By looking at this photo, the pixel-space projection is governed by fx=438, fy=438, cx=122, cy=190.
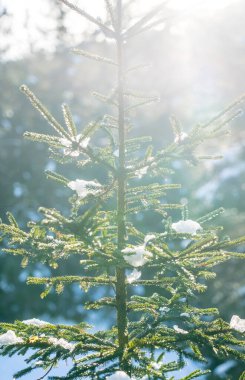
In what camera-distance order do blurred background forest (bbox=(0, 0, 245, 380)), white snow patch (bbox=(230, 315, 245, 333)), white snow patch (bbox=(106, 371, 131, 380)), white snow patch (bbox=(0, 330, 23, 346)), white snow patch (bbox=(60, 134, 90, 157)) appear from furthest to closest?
blurred background forest (bbox=(0, 0, 245, 380)), white snow patch (bbox=(60, 134, 90, 157)), white snow patch (bbox=(230, 315, 245, 333)), white snow patch (bbox=(0, 330, 23, 346)), white snow patch (bbox=(106, 371, 131, 380))

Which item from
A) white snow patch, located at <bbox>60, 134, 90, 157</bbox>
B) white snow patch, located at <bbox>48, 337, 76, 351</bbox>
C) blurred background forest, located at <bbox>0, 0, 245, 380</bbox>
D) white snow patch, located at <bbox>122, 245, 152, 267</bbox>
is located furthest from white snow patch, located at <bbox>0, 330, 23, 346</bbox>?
blurred background forest, located at <bbox>0, 0, 245, 380</bbox>

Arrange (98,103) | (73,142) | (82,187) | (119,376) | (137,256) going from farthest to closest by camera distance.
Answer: (98,103) < (82,187) < (73,142) < (137,256) < (119,376)

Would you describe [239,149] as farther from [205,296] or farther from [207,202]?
[205,296]

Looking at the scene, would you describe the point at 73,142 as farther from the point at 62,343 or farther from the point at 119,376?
the point at 119,376

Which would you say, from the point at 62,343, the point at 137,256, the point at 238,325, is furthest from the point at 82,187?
the point at 238,325

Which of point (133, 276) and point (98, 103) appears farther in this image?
point (98, 103)

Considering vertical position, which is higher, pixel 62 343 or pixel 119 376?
pixel 62 343

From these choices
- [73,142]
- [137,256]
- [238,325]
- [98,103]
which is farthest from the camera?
[98,103]

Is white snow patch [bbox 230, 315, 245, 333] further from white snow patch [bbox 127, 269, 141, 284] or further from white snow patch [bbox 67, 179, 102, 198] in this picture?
white snow patch [bbox 67, 179, 102, 198]
